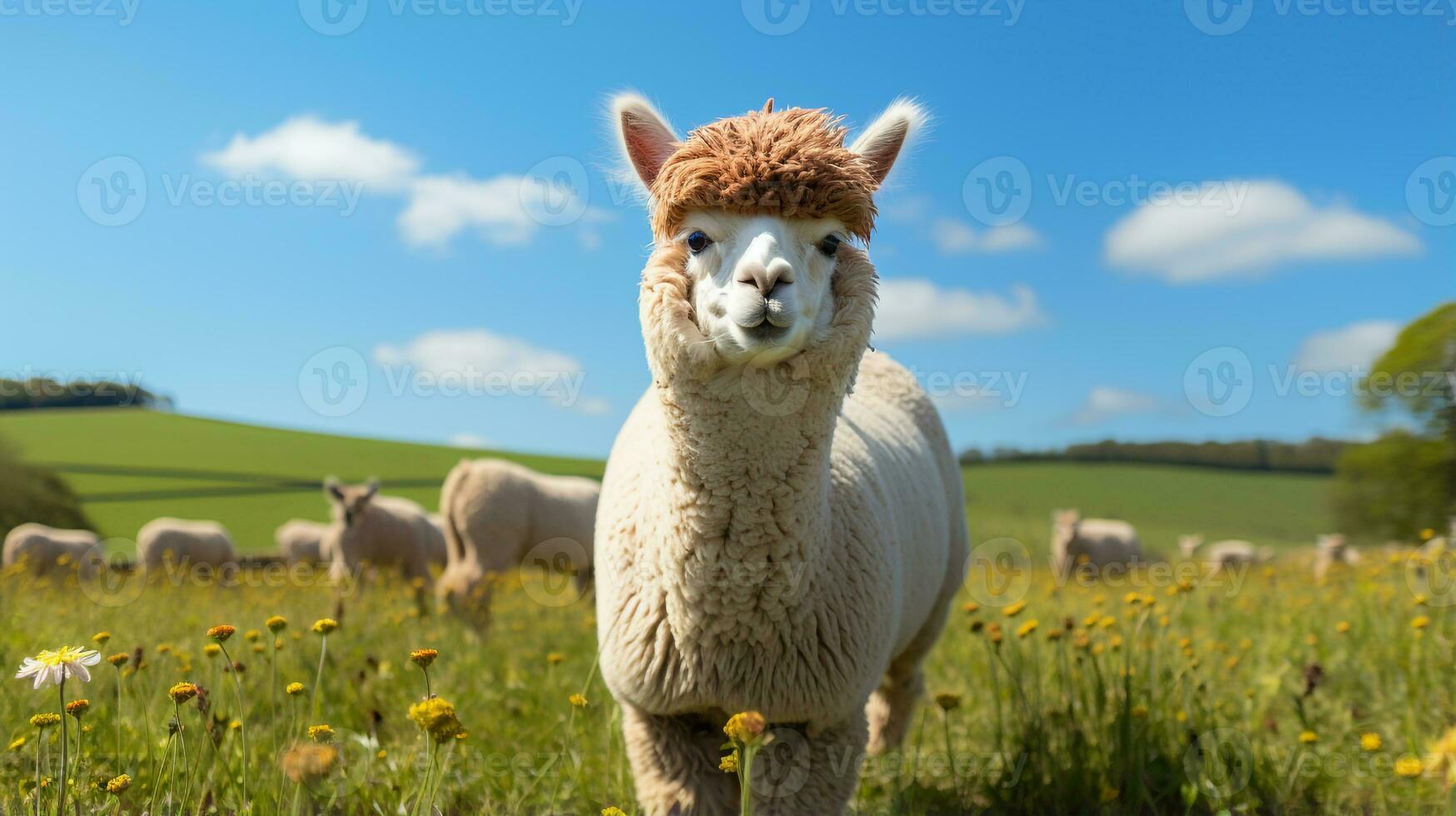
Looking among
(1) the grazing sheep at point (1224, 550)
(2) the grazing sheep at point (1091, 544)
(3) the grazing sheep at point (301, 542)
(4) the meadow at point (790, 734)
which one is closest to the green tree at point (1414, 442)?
(4) the meadow at point (790, 734)

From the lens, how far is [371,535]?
469 inches

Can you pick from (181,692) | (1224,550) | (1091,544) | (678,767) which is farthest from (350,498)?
(1224,550)

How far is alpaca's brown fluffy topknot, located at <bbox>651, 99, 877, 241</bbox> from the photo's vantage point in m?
2.57

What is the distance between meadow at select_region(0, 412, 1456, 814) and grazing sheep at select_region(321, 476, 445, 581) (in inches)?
143

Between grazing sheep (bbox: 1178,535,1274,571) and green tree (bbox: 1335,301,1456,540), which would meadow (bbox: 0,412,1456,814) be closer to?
green tree (bbox: 1335,301,1456,540)

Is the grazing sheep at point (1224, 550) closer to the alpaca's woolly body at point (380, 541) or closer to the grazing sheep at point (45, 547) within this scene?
the alpaca's woolly body at point (380, 541)

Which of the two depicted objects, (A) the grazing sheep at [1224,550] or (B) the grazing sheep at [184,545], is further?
(A) the grazing sheep at [1224,550]

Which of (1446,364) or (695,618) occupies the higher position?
(1446,364)

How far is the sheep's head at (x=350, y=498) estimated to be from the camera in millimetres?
11688

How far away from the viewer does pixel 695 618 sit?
282 centimetres

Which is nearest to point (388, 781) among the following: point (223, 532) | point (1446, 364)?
point (1446, 364)

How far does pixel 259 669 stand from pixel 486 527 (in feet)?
15.5

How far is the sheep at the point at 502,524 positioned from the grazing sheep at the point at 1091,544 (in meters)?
10.2

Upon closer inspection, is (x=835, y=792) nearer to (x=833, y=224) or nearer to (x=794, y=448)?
(x=794, y=448)
